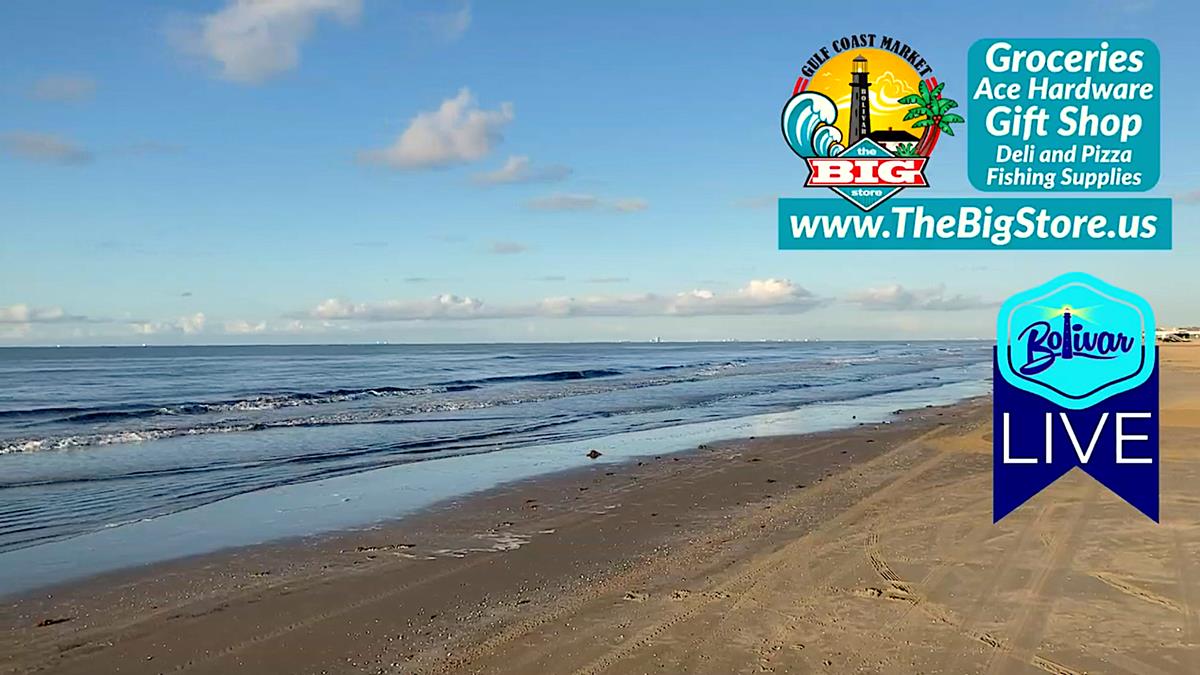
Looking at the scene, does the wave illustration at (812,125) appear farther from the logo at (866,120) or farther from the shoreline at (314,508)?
the shoreline at (314,508)

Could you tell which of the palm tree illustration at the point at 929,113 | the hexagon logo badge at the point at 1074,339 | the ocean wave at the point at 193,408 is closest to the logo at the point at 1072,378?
the hexagon logo badge at the point at 1074,339

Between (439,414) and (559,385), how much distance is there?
50.1ft

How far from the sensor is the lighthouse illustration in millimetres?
11320

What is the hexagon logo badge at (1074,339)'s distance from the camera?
10.5 metres

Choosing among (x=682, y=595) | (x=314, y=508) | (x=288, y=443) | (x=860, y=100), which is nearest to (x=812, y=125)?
(x=860, y=100)

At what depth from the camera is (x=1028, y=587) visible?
669cm

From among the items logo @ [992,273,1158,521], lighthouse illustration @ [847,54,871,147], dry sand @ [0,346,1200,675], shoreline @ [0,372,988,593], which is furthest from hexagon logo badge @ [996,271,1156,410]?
shoreline @ [0,372,988,593]

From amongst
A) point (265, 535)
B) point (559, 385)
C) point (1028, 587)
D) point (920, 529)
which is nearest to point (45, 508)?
point (265, 535)

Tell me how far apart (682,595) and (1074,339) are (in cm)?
729

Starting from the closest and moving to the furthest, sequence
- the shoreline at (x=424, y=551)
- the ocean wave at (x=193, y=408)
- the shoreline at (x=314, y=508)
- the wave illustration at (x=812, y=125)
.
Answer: the shoreline at (x=424, y=551) < the shoreline at (x=314, y=508) < the wave illustration at (x=812, y=125) < the ocean wave at (x=193, y=408)

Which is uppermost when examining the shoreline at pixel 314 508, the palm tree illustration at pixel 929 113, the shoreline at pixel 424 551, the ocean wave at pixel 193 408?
the palm tree illustration at pixel 929 113

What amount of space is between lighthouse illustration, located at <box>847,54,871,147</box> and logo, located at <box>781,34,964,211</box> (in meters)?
0.01

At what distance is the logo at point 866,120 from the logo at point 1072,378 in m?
2.39

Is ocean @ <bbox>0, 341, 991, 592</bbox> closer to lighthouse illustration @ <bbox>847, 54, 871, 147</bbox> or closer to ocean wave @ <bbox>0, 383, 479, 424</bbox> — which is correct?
ocean wave @ <bbox>0, 383, 479, 424</bbox>
